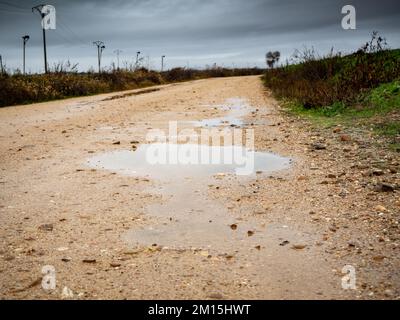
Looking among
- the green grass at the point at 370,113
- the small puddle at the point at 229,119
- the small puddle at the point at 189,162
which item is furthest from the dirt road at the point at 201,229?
the small puddle at the point at 229,119

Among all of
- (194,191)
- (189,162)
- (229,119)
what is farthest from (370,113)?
(194,191)

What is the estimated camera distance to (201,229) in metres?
3.99

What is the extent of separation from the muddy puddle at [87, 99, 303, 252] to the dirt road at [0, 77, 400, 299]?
0.02 metres

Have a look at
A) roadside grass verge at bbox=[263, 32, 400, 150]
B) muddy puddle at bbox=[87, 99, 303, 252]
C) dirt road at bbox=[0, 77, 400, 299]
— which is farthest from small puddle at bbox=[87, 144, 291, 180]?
roadside grass verge at bbox=[263, 32, 400, 150]

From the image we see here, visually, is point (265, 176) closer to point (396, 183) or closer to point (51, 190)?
point (396, 183)

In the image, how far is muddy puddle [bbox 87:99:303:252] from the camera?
12.3 feet

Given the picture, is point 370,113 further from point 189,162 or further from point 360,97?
point 189,162

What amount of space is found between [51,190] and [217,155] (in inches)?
114

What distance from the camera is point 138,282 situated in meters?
3.02

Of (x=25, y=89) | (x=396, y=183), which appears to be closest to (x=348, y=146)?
(x=396, y=183)

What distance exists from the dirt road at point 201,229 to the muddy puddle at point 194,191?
0.9 inches

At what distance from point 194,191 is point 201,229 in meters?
1.20

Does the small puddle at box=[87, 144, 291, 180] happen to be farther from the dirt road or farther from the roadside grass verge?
the roadside grass verge

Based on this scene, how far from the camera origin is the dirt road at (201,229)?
2.97m
